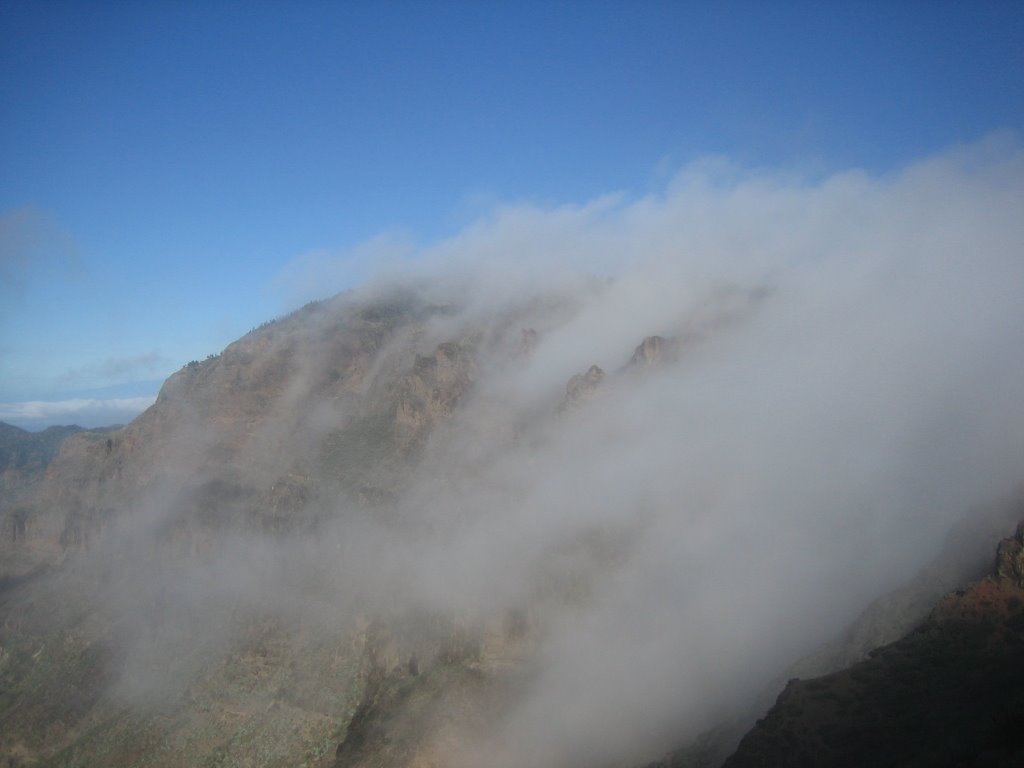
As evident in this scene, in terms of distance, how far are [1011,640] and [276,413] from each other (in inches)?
7409

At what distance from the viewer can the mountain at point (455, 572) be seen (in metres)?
110

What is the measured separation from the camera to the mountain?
110 meters

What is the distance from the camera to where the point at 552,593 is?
14000 centimetres

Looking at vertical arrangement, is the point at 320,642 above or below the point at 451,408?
below

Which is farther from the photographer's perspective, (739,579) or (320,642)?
(739,579)

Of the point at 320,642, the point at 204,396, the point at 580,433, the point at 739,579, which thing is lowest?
the point at 739,579

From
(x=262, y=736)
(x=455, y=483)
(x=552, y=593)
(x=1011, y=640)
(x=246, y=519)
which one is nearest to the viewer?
(x=1011, y=640)

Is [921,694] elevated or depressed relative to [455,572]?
depressed

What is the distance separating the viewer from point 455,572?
147125 mm

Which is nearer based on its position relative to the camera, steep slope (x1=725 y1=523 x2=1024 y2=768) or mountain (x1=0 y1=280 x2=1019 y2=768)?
steep slope (x1=725 y1=523 x2=1024 y2=768)

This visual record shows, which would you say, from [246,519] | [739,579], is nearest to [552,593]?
[739,579]

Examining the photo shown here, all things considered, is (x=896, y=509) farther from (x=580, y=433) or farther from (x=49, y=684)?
(x=49, y=684)

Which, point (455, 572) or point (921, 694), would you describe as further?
point (455, 572)

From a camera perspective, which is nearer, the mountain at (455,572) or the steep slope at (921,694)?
the steep slope at (921,694)
